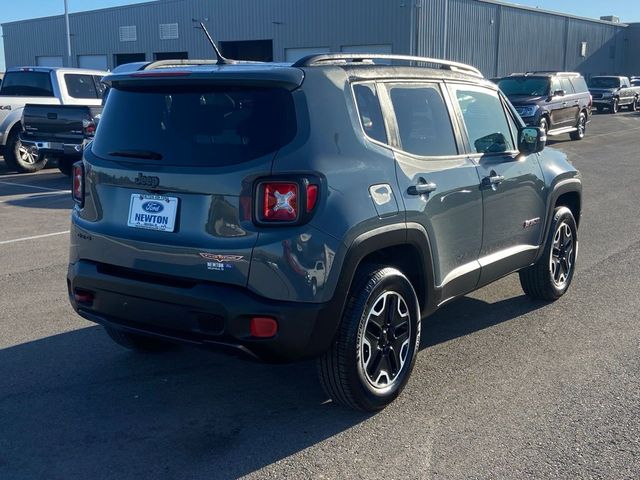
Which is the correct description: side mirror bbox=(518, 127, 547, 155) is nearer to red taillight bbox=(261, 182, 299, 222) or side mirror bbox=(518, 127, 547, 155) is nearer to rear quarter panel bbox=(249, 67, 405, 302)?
rear quarter panel bbox=(249, 67, 405, 302)

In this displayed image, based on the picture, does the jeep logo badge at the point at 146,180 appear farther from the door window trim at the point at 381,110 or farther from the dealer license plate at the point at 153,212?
the door window trim at the point at 381,110

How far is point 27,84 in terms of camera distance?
51.1ft

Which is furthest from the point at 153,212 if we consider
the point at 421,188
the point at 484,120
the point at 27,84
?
→ the point at 27,84

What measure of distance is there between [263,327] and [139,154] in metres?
1.19

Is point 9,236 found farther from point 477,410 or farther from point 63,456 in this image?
point 477,410

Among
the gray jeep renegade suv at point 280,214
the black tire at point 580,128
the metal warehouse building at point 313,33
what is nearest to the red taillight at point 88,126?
the gray jeep renegade suv at point 280,214

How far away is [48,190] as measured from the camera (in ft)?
43.4

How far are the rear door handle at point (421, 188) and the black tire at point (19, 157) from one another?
40.2 ft

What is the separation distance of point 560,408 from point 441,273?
1.04 meters

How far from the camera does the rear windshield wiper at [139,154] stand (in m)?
4.08

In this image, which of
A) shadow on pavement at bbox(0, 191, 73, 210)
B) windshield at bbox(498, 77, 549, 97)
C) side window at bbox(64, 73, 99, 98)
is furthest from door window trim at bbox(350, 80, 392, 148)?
windshield at bbox(498, 77, 549, 97)

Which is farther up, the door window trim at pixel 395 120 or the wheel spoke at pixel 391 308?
the door window trim at pixel 395 120

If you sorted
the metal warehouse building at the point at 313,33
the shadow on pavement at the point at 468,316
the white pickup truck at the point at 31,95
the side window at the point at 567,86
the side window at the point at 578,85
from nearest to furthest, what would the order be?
the shadow on pavement at the point at 468,316
the white pickup truck at the point at 31,95
the side window at the point at 567,86
the side window at the point at 578,85
the metal warehouse building at the point at 313,33

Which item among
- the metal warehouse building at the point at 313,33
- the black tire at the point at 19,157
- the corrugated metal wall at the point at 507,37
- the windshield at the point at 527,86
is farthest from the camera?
the corrugated metal wall at the point at 507,37
